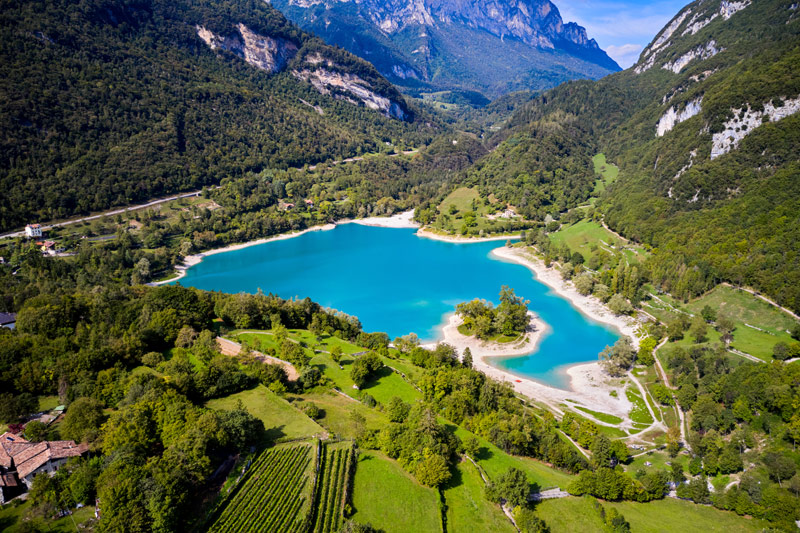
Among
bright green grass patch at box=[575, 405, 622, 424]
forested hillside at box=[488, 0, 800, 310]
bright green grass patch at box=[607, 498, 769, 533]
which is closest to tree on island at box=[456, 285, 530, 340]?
bright green grass patch at box=[575, 405, 622, 424]

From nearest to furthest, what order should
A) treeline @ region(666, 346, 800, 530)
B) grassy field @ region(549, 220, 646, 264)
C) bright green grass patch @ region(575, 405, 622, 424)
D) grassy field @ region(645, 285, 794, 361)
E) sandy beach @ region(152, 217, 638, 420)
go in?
treeline @ region(666, 346, 800, 530) < bright green grass patch @ region(575, 405, 622, 424) < sandy beach @ region(152, 217, 638, 420) < grassy field @ region(645, 285, 794, 361) < grassy field @ region(549, 220, 646, 264)

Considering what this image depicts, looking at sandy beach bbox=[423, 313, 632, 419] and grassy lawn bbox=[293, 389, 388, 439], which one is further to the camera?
sandy beach bbox=[423, 313, 632, 419]

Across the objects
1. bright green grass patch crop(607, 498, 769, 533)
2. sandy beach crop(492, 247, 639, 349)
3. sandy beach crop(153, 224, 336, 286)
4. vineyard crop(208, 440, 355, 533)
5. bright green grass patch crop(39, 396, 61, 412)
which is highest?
sandy beach crop(492, 247, 639, 349)

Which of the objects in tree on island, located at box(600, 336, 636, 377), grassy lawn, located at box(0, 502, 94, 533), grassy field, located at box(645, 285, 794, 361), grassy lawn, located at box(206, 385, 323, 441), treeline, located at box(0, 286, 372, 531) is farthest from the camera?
tree on island, located at box(600, 336, 636, 377)

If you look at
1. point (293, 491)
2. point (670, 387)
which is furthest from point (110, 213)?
point (670, 387)

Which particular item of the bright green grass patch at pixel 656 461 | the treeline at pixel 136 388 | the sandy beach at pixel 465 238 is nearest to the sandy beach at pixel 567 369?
the bright green grass patch at pixel 656 461

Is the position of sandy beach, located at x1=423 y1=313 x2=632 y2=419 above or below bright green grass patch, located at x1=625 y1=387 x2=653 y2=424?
below

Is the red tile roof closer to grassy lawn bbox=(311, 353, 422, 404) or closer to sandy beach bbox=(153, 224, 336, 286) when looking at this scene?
grassy lawn bbox=(311, 353, 422, 404)

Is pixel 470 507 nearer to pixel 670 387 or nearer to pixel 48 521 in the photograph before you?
pixel 48 521
